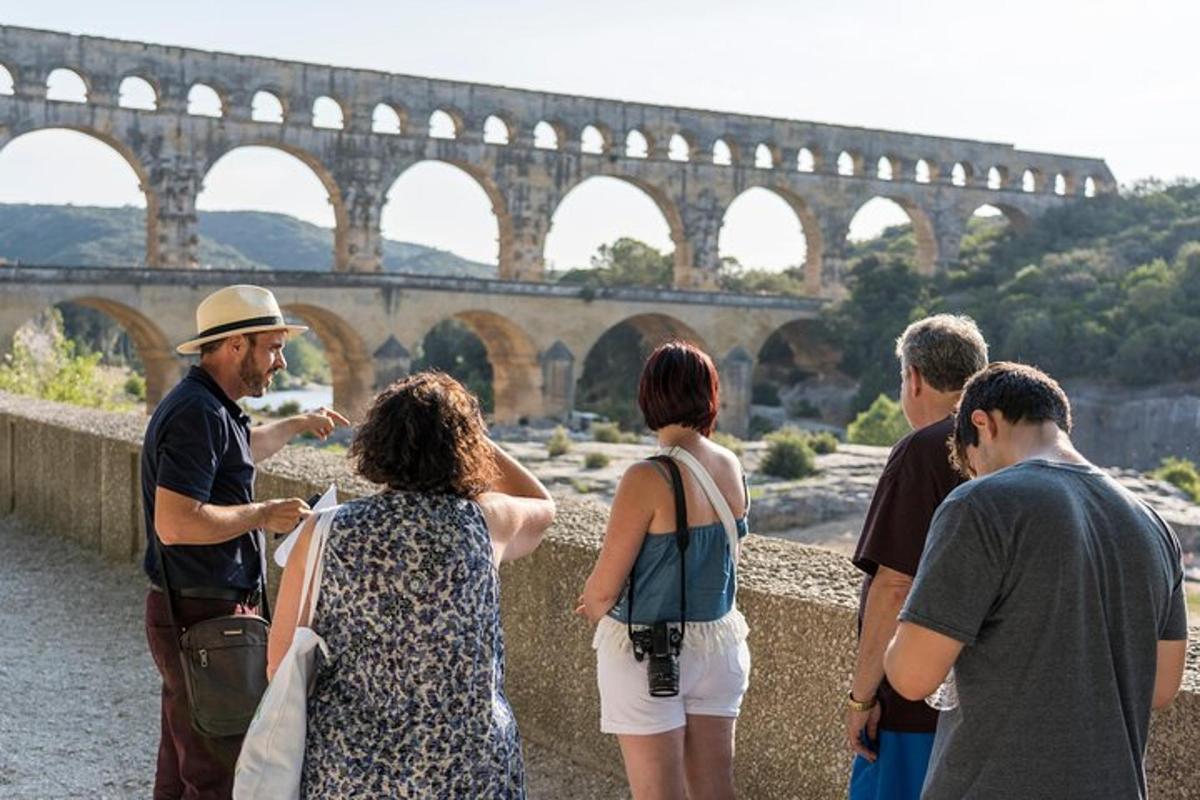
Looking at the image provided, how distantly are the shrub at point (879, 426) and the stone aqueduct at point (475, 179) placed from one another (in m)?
5.00

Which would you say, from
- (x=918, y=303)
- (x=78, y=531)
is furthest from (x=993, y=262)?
(x=78, y=531)

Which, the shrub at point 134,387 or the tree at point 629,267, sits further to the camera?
the tree at point 629,267

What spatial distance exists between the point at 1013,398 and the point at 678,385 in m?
0.85

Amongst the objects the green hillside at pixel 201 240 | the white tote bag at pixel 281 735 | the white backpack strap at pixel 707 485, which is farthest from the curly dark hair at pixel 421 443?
the green hillside at pixel 201 240

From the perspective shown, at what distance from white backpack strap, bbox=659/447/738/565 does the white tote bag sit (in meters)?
0.86

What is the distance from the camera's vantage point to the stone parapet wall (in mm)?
3260

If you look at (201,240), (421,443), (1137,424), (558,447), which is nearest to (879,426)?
(1137,424)

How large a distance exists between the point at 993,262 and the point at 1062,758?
45.4m

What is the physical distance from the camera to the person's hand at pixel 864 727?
8.59ft

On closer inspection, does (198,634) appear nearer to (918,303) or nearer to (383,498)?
(383,498)

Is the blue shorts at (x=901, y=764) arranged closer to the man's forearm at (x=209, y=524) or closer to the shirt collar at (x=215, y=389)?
the man's forearm at (x=209, y=524)

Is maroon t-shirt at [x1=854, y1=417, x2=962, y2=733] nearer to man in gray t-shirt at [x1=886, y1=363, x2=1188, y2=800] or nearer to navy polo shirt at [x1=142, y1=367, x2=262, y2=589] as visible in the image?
man in gray t-shirt at [x1=886, y1=363, x2=1188, y2=800]

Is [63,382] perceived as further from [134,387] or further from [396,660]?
Result: [134,387]

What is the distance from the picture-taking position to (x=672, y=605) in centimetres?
284
